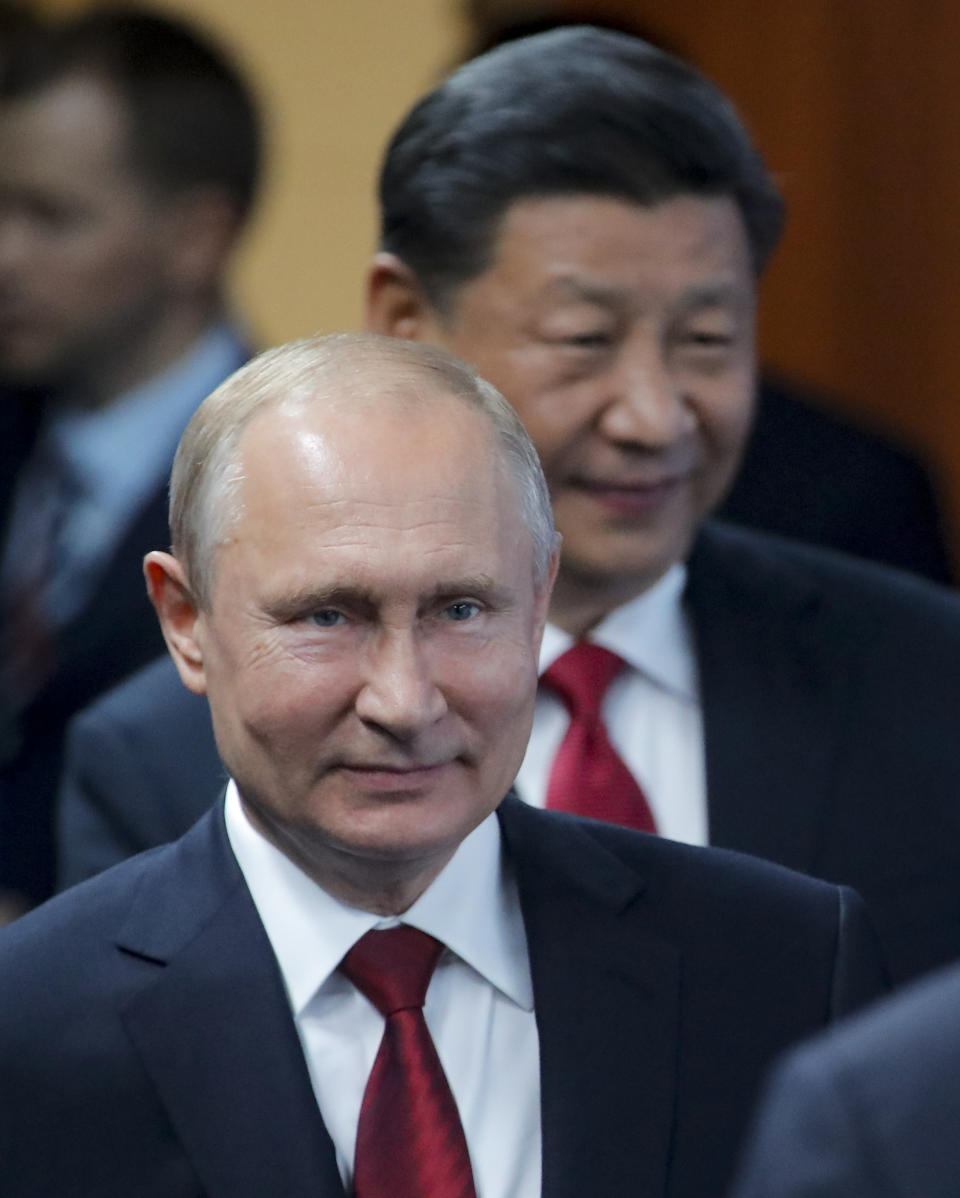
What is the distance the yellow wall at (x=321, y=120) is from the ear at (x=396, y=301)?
2.40 meters

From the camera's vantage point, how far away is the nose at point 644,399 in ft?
7.13

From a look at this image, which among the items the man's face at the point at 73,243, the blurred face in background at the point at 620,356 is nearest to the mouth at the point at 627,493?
the blurred face in background at the point at 620,356

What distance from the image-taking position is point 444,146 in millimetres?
2281

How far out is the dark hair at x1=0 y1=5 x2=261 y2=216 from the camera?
389 cm

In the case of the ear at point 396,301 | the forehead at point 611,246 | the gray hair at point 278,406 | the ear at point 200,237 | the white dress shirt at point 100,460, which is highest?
the gray hair at point 278,406

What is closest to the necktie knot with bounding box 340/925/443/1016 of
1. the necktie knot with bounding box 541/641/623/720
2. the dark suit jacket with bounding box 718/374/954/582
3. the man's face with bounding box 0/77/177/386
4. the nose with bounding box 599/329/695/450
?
the necktie knot with bounding box 541/641/623/720

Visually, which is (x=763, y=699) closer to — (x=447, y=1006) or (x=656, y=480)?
(x=656, y=480)

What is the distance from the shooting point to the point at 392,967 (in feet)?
5.60

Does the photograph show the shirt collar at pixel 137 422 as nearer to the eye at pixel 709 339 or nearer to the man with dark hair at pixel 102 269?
the man with dark hair at pixel 102 269

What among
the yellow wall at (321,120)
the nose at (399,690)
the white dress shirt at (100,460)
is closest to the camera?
the nose at (399,690)

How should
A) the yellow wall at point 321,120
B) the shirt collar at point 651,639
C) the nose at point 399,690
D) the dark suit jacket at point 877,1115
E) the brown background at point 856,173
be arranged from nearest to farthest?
the dark suit jacket at point 877,1115 < the nose at point 399,690 < the shirt collar at point 651,639 < the brown background at point 856,173 < the yellow wall at point 321,120

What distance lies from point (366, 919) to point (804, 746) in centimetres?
65

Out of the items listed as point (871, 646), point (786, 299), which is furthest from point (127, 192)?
point (871, 646)

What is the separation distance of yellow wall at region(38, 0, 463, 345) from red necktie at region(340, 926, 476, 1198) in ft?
10.4
